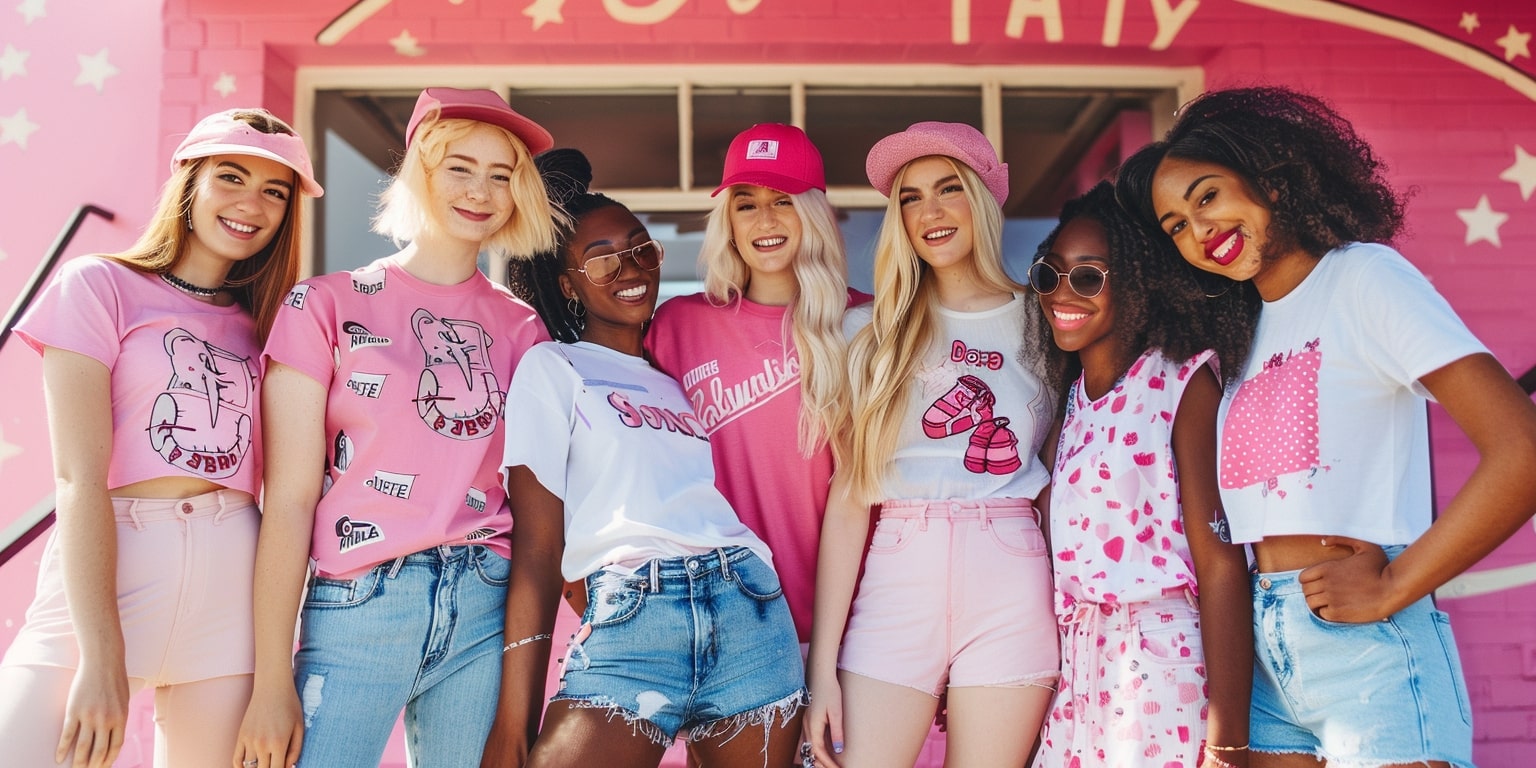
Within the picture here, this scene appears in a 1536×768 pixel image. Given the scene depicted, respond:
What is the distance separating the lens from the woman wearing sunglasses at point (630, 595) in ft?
7.48

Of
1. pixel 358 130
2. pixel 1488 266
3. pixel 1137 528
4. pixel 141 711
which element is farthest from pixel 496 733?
pixel 1488 266

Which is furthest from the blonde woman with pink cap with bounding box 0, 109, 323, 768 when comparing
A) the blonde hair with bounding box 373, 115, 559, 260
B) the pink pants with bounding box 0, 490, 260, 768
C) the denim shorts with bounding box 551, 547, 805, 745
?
the denim shorts with bounding box 551, 547, 805, 745

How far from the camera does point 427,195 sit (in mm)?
2650

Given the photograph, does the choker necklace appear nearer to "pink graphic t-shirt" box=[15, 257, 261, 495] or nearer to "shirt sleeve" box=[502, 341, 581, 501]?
"pink graphic t-shirt" box=[15, 257, 261, 495]

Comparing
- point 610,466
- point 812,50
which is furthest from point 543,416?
point 812,50

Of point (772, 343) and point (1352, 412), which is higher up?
point (772, 343)

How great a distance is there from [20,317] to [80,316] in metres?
2.32

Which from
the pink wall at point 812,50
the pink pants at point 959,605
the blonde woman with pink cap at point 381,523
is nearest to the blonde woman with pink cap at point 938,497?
the pink pants at point 959,605

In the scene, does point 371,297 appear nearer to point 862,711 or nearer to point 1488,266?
point 862,711

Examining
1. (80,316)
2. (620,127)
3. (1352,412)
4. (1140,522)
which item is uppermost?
(620,127)

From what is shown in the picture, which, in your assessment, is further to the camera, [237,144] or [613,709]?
[237,144]

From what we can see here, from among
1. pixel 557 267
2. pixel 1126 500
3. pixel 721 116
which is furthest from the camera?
pixel 721 116

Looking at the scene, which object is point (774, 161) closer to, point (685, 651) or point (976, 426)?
point (976, 426)

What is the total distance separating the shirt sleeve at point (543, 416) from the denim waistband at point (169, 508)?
616mm
